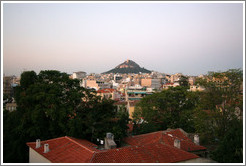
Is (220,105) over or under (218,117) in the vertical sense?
over

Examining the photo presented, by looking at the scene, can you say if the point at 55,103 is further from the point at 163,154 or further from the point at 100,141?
the point at 163,154

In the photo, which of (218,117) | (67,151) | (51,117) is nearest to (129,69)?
(51,117)

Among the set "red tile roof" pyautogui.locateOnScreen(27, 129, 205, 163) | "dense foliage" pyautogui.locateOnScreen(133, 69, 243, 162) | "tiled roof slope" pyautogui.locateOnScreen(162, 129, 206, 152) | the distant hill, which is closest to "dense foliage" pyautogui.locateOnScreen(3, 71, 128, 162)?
"red tile roof" pyautogui.locateOnScreen(27, 129, 205, 163)

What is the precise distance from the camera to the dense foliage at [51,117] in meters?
13.4

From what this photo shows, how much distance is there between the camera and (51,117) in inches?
547

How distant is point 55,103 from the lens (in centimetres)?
1428

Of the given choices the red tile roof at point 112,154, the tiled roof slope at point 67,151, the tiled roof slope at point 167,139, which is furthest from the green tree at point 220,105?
the tiled roof slope at point 67,151

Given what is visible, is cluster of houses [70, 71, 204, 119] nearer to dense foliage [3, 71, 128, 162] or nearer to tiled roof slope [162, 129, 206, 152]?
dense foliage [3, 71, 128, 162]

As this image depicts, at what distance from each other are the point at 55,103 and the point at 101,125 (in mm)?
2950

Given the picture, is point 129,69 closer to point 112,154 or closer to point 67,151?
point 67,151

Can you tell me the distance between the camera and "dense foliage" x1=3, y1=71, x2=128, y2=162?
13.4 meters

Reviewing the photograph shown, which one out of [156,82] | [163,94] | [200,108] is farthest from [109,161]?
[156,82]

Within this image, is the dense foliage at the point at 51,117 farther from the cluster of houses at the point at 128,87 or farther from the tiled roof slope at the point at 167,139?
the cluster of houses at the point at 128,87

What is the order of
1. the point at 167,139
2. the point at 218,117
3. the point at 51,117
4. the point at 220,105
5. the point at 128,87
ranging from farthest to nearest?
the point at 128,87 < the point at 51,117 < the point at 167,139 < the point at 220,105 < the point at 218,117
